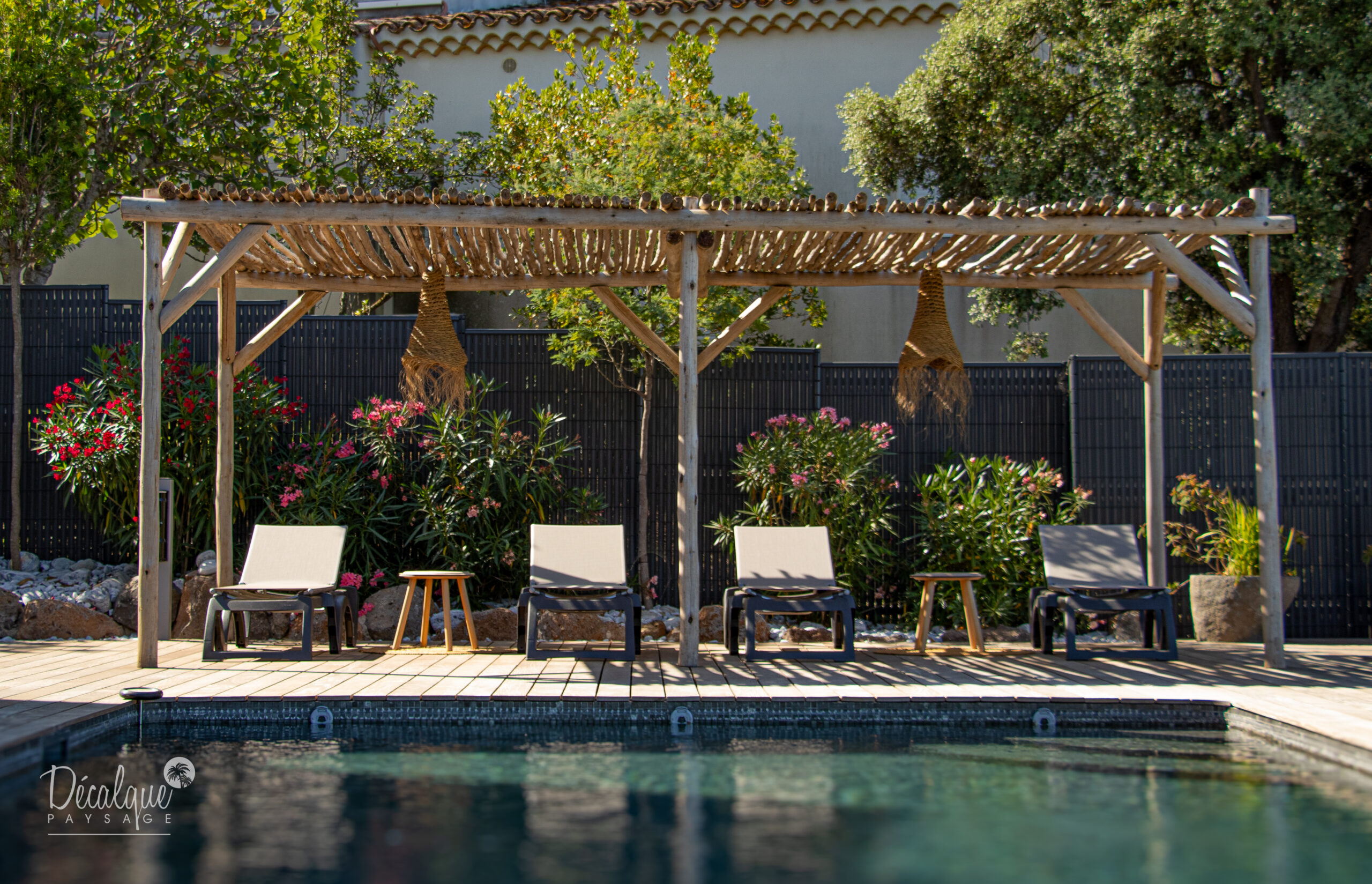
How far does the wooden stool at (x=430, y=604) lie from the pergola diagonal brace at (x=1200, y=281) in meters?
4.82

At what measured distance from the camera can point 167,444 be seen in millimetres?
7957

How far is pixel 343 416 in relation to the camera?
8.58 metres

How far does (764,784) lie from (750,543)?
9.07ft

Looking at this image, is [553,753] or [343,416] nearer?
[553,753]

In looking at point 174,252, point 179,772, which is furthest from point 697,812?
point 174,252

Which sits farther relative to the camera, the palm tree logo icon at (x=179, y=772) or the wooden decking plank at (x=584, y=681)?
the wooden decking plank at (x=584, y=681)

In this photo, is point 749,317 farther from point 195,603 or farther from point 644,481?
point 195,603

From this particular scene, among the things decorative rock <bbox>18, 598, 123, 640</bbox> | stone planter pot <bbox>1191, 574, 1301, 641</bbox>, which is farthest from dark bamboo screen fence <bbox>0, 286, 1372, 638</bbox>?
decorative rock <bbox>18, 598, 123, 640</bbox>

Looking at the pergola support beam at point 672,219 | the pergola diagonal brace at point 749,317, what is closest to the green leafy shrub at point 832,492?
the pergola diagonal brace at point 749,317

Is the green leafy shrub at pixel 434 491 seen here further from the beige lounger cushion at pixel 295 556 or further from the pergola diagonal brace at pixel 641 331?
the pergola diagonal brace at pixel 641 331

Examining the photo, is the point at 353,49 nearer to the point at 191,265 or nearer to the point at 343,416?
the point at 191,265

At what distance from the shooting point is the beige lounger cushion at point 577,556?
6543 mm

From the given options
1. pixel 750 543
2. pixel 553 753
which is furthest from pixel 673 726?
pixel 750 543

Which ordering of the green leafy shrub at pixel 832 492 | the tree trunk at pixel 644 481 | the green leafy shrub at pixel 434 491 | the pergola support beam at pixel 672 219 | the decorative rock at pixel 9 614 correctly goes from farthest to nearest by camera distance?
the tree trunk at pixel 644 481 < the green leafy shrub at pixel 832 492 < the green leafy shrub at pixel 434 491 < the decorative rock at pixel 9 614 < the pergola support beam at pixel 672 219
